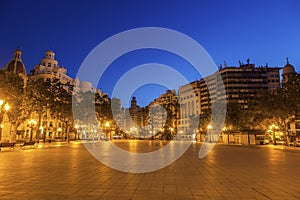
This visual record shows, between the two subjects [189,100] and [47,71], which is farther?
[189,100]

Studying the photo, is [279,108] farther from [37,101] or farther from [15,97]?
[15,97]

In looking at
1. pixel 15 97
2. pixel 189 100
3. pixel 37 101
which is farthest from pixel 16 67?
pixel 189 100

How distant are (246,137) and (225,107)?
14654 mm

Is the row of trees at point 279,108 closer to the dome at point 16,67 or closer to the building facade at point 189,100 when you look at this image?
the dome at point 16,67

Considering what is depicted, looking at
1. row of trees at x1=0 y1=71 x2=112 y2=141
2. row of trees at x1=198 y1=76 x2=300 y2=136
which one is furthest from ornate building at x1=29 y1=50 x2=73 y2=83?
row of trees at x1=198 y1=76 x2=300 y2=136

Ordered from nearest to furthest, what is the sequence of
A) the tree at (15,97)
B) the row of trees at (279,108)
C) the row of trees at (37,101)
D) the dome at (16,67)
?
the tree at (15,97)
the row of trees at (37,101)
the row of trees at (279,108)
the dome at (16,67)

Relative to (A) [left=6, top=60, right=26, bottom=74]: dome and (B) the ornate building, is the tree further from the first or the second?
(B) the ornate building

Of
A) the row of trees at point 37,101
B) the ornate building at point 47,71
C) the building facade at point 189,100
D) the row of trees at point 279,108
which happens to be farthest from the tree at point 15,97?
the building facade at point 189,100

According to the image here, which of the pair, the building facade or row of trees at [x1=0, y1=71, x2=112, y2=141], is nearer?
row of trees at [x1=0, y1=71, x2=112, y2=141]

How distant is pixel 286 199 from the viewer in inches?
263

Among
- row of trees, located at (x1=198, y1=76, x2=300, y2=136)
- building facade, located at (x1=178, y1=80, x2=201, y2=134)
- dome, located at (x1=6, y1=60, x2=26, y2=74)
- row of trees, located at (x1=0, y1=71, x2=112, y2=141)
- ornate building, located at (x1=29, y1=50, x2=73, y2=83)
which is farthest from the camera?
building facade, located at (x1=178, y1=80, x2=201, y2=134)

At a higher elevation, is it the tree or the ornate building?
the ornate building

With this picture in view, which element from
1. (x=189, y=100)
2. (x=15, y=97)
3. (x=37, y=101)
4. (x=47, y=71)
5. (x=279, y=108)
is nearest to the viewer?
(x=15, y=97)

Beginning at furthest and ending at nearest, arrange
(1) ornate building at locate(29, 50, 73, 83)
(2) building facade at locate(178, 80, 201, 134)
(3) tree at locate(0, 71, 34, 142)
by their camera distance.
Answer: (2) building facade at locate(178, 80, 201, 134) → (1) ornate building at locate(29, 50, 73, 83) → (3) tree at locate(0, 71, 34, 142)
